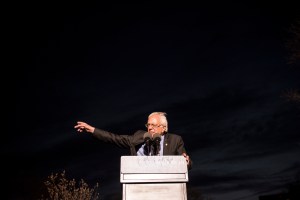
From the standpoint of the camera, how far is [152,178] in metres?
3.32

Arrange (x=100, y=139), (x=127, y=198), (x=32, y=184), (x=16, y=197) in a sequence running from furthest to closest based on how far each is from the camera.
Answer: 1. (x=32, y=184)
2. (x=16, y=197)
3. (x=100, y=139)
4. (x=127, y=198)

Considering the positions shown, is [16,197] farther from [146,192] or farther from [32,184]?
[146,192]

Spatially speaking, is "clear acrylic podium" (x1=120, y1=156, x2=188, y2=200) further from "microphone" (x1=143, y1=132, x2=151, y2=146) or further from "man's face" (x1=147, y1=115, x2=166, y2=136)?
"man's face" (x1=147, y1=115, x2=166, y2=136)

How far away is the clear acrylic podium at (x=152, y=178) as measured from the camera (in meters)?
3.27

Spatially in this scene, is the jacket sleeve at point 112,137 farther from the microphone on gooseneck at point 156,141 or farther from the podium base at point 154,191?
the podium base at point 154,191

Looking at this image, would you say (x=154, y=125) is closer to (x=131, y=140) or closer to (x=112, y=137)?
(x=131, y=140)

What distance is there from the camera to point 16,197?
32781mm

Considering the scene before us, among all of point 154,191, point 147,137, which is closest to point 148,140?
point 147,137

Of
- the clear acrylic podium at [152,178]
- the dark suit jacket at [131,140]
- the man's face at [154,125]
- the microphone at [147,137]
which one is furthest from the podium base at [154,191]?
the man's face at [154,125]

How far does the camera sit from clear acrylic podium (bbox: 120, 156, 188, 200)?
3.27 metres

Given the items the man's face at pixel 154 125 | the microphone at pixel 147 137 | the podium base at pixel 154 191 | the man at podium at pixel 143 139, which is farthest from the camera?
the man's face at pixel 154 125

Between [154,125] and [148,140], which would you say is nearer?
[148,140]

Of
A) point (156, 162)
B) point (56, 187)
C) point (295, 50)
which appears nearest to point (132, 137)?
point (156, 162)

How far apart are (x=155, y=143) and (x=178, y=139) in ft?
2.34
